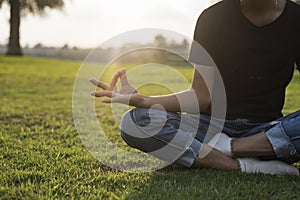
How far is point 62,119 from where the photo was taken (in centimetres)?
462

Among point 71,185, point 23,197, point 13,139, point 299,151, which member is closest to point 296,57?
point 299,151

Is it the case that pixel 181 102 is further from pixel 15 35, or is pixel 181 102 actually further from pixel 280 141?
pixel 15 35

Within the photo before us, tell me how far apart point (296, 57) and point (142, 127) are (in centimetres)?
97

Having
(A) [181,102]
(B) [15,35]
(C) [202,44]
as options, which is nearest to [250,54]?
(C) [202,44]

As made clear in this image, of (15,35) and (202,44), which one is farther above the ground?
(202,44)

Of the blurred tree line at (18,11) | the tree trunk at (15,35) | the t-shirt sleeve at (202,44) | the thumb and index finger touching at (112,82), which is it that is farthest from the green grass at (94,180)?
the tree trunk at (15,35)

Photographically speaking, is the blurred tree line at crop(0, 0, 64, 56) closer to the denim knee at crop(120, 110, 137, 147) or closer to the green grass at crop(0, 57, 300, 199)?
the green grass at crop(0, 57, 300, 199)

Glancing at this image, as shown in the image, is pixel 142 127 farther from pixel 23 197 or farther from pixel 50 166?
pixel 23 197

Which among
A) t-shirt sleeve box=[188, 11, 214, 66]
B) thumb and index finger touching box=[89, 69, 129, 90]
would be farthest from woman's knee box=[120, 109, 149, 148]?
t-shirt sleeve box=[188, 11, 214, 66]

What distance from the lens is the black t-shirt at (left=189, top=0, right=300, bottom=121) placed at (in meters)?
2.50

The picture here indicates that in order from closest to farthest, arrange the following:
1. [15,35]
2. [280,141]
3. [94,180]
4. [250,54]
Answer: [94,180] → [280,141] → [250,54] → [15,35]

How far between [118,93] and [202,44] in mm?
577

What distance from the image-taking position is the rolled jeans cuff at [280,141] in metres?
2.38

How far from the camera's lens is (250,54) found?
2.55m
